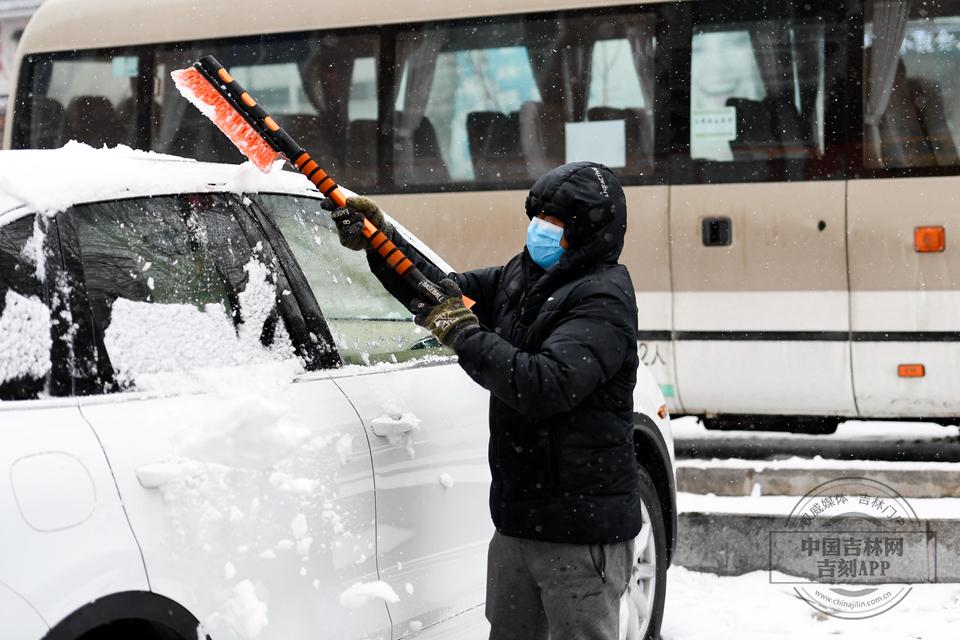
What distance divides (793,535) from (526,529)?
3.23 metres

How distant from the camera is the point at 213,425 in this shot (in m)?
2.83

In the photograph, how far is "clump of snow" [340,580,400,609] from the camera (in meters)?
3.14

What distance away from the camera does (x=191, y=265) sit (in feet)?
10.3

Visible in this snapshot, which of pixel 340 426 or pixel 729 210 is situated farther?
pixel 729 210

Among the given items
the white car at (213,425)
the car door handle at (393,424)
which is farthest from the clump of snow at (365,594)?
the car door handle at (393,424)

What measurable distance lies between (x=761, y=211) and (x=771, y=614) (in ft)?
11.7

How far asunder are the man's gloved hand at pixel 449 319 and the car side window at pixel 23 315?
896 mm

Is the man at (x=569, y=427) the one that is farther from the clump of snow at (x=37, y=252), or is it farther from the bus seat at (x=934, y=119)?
the bus seat at (x=934, y=119)

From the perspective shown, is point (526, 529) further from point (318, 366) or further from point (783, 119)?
point (783, 119)

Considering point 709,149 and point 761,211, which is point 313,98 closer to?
point 709,149

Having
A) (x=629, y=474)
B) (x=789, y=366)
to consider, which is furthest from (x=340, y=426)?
(x=789, y=366)

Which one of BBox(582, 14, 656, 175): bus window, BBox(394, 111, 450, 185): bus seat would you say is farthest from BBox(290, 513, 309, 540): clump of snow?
BBox(394, 111, 450, 185): bus seat

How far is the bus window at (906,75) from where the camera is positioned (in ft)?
27.5

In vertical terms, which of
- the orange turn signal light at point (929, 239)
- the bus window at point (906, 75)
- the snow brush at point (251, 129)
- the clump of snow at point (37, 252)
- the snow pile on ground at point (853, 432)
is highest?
the bus window at point (906, 75)
